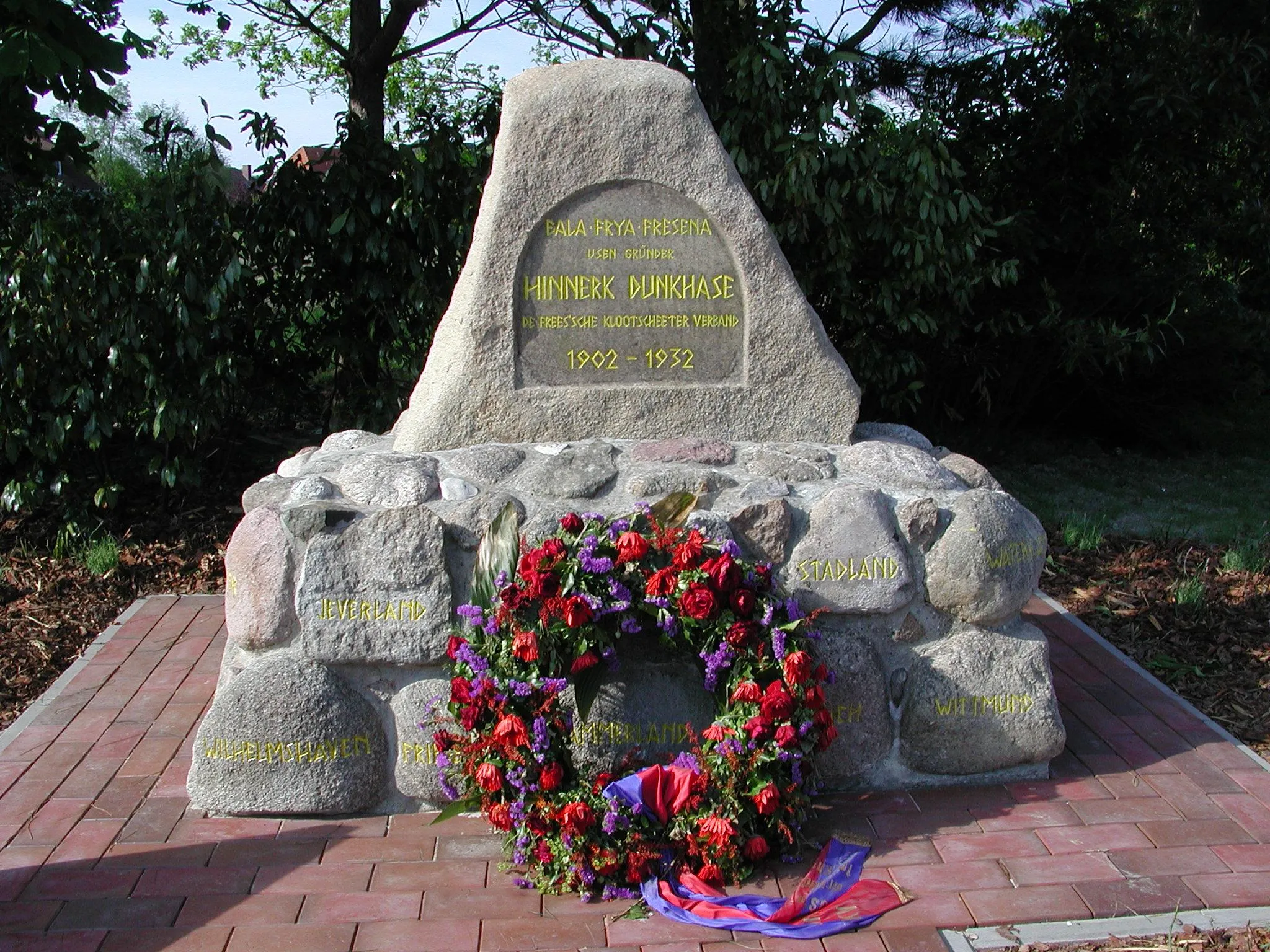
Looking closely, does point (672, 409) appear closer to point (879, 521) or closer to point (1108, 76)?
point (879, 521)

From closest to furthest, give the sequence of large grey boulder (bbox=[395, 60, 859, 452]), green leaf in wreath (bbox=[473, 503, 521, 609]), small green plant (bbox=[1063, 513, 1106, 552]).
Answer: green leaf in wreath (bbox=[473, 503, 521, 609])
large grey boulder (bbox=[395, 60, 859, 452])
small green plant (bbox=[1063, 513, 1106, 552])

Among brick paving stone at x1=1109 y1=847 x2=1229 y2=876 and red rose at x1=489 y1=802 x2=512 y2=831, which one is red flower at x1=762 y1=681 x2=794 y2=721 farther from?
brick paving stone at x1=1109 y1=847 x2=1229 y2=876

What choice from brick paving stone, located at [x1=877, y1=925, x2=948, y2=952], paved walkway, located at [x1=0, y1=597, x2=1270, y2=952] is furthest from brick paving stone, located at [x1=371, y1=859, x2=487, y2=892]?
brick paving stone, located at [x1=877, y1=925, x2=948, y2=952]

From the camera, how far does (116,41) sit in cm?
541

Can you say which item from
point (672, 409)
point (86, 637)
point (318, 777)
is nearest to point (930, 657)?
point (672, 409)

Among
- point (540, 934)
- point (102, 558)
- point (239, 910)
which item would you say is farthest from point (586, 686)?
point (102, 558)

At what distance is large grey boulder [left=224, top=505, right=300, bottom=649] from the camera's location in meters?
3.25

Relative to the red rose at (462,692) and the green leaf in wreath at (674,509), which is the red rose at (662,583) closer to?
the green leaf in wreath at (674,509)

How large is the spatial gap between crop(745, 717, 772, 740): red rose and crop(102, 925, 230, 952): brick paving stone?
4.31ft

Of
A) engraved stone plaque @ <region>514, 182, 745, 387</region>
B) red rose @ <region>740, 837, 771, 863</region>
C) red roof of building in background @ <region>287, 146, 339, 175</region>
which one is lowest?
red rose @ <region>740, 837, 771, 863</region>

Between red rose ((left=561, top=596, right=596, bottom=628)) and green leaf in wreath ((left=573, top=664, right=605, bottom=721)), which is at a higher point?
red rose ((left=561, top=596, right=596, bottom=628))

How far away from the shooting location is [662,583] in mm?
3061

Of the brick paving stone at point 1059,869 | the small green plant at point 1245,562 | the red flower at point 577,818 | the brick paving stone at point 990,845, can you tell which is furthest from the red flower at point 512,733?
the small green plant at point 1245,562

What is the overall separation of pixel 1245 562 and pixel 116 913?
199 inches
